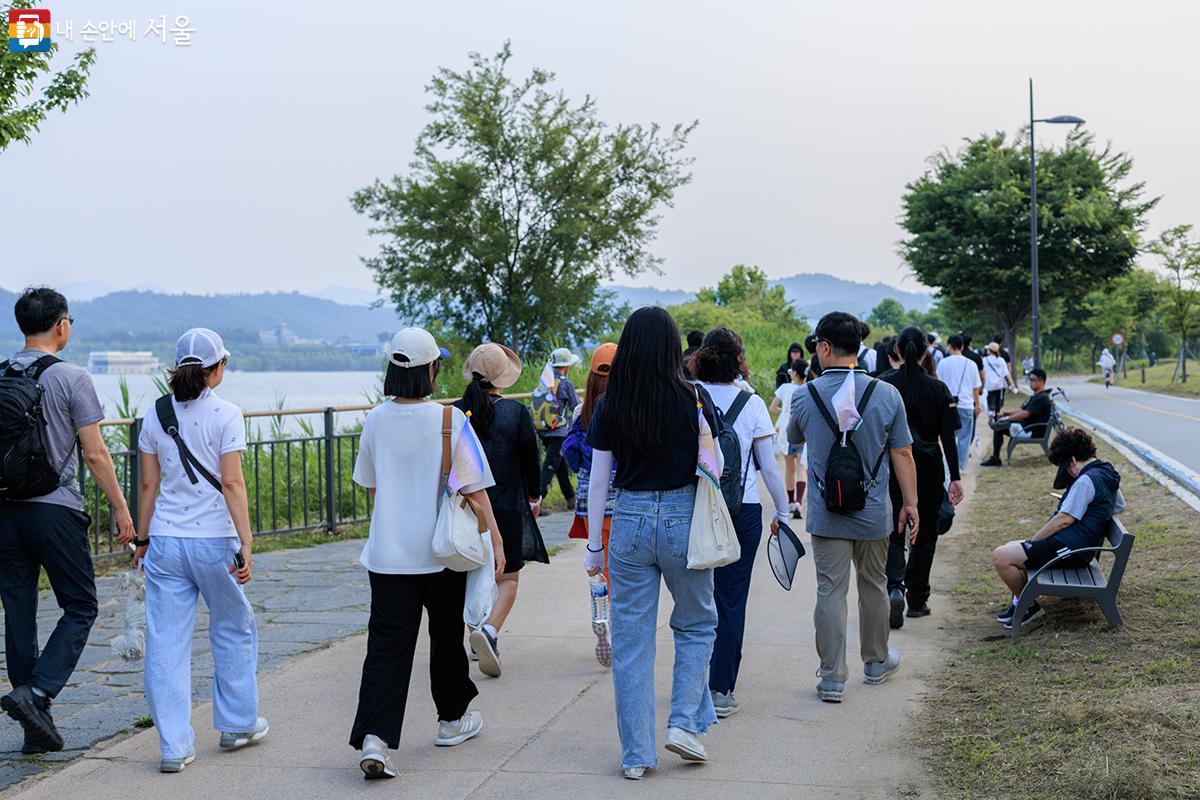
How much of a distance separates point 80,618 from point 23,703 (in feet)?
1.36

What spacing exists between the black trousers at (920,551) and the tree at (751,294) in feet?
167

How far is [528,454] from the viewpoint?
6578mm

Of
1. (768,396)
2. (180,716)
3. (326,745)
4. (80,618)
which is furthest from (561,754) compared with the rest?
(768,396)

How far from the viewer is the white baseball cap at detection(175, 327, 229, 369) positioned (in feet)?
17.0

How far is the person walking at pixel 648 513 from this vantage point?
4.86 m

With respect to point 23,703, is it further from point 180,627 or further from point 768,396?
point 768,396

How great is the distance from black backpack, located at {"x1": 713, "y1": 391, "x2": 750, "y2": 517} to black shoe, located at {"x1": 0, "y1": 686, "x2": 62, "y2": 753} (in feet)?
10.3

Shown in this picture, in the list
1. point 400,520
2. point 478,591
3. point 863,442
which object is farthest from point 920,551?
point 400,520

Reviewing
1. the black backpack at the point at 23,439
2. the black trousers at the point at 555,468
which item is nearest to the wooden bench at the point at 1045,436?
the black trousers at the point at 555,468

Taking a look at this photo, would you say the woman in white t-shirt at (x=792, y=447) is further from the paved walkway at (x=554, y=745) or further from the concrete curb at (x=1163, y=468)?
the paved walkway at (x=554, y=745)

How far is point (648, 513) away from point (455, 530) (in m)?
0.78

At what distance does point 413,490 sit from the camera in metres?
5.05

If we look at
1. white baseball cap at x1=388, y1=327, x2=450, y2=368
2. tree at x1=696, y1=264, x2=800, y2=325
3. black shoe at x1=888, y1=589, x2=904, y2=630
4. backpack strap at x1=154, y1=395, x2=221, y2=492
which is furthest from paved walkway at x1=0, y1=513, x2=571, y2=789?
tree at x1=696, y1=264, x2=800, y2=325

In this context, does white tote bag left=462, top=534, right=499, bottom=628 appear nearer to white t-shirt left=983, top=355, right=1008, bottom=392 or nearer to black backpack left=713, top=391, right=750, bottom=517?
black backpack left=713, top=391, right=750, bottom=517
